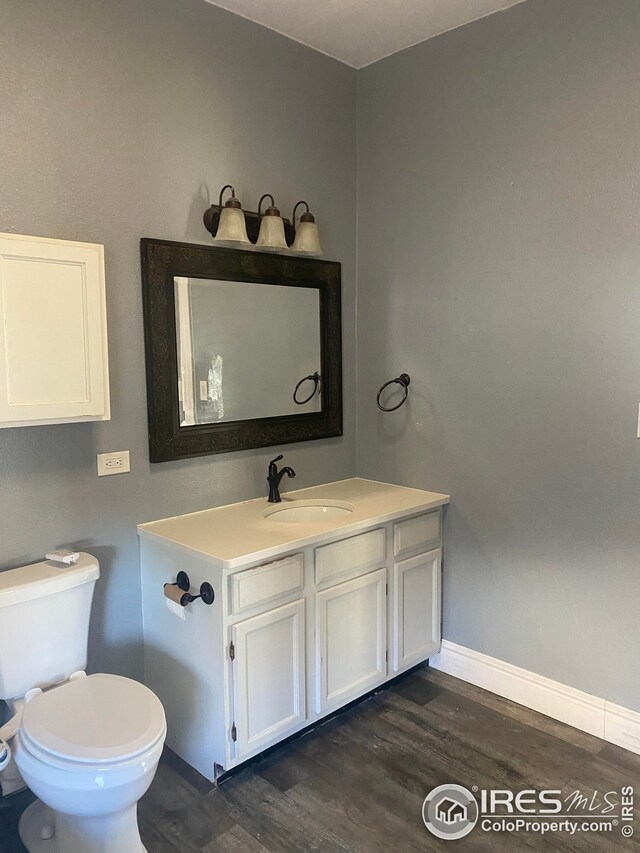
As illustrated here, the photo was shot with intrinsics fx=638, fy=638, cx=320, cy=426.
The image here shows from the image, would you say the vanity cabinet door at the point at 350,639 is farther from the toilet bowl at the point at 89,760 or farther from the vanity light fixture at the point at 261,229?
the vanity light fixture at the point at 261,229

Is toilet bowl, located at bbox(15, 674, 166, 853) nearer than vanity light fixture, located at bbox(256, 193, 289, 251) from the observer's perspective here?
Yes

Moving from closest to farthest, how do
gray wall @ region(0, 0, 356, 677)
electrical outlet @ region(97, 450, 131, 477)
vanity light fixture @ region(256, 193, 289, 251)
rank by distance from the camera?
gray wall @ region(0, 0, 356, 677)
electrical outlet @ region(97, 450, 131, 477)
vanity light fixture @ region(256, 193, 289, 251)

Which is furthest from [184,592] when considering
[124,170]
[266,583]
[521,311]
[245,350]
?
[521,311]

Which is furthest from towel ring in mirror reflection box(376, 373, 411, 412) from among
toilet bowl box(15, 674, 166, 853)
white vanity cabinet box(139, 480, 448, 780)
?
toilet bowl box(15, 674, 166, 853)

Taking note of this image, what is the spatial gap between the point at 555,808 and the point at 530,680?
0.59 metres

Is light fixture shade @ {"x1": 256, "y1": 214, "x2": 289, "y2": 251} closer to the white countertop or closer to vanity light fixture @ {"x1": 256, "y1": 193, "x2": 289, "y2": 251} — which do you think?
vanity light fixture @ {"x1": 256, "y1": 193, "x2": 289, "y2": 251}

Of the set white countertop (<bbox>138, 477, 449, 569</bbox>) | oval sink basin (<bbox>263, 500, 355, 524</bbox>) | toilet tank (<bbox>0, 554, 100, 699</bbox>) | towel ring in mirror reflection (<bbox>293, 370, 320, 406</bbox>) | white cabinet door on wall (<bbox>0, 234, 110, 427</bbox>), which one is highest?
white cabinet door on wall (<bbox>0, 234, 110, 427</bbox>)

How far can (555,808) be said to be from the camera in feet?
6.54

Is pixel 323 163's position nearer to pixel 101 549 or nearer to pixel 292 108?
pixel 292 108

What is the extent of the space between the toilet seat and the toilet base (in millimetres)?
230

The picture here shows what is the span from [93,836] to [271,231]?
6.72ft

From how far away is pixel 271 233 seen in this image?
2490mm

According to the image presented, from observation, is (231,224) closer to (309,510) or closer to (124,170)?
(124,170)

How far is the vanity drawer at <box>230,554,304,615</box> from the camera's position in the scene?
6.60ft
